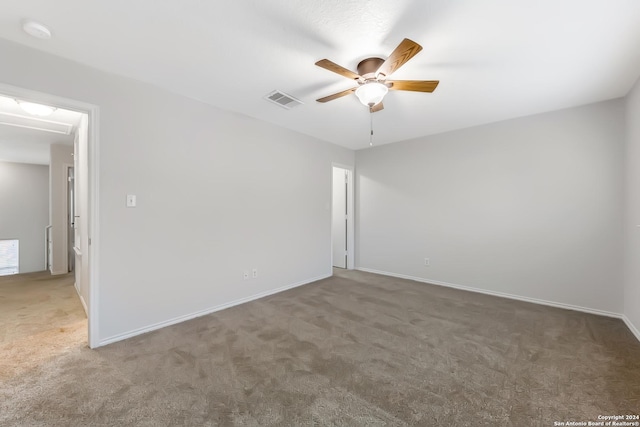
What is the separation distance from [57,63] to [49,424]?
2644 mm

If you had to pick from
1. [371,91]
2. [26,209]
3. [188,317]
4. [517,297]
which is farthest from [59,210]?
[517,297]

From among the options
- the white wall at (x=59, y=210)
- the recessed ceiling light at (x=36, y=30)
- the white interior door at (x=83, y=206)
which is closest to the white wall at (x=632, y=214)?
the recessed ceiling light at (x=36, y=30)

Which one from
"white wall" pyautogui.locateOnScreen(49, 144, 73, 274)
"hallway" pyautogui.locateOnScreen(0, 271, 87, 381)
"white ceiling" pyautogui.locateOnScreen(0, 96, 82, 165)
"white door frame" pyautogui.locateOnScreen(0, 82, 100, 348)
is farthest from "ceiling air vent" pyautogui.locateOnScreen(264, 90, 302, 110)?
"white wall" pyautogui.locateOnScreen(49, 144, 73, 274)

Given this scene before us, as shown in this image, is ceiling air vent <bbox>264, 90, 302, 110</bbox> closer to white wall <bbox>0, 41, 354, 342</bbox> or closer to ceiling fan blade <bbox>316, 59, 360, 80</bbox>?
white wall <bbox>0, 41, 354, 342</bbox>

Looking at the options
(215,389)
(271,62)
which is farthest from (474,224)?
(215,389)

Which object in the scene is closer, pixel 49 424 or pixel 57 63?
pixel 49 424

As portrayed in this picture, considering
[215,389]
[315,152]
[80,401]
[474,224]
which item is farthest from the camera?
[315,152]

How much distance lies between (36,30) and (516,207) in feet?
17.3

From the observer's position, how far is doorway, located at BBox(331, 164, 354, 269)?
18.0ft

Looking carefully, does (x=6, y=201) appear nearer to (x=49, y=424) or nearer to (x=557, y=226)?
(x=49, y=424)

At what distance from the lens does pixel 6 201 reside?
223 inches

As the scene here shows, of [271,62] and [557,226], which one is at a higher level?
[271,62]

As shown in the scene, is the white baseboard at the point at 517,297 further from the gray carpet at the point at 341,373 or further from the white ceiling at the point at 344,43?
the white ceiling at the point at 344,43

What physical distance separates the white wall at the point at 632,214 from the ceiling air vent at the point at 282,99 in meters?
3.47
